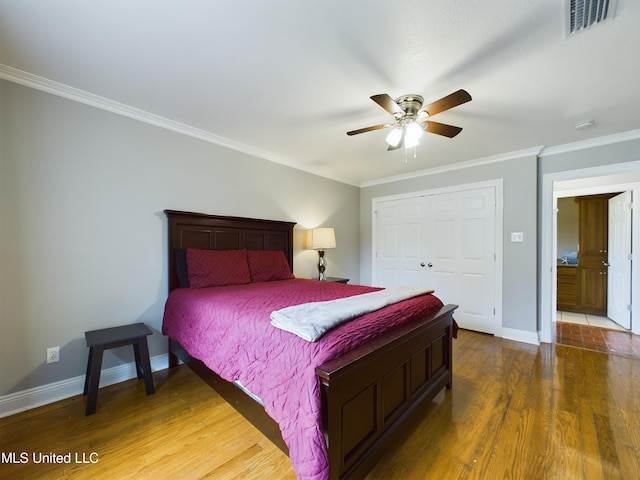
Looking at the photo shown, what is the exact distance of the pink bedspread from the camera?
1.14 m

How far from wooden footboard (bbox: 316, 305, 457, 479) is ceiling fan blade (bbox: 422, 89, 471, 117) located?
4.74 feet

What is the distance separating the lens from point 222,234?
3049mm

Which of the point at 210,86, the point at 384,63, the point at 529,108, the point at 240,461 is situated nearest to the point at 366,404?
the point at 240,461

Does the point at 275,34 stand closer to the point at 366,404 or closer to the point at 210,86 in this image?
the point at 210,86

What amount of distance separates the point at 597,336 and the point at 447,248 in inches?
83.8

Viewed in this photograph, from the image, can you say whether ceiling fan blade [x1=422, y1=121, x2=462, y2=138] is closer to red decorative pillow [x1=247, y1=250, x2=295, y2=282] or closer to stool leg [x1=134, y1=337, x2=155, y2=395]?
red decorative pillow [x1=247, y1=250, x2=295, y2=282]

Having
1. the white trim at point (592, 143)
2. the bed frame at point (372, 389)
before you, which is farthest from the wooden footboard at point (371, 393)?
the white trim at point (592, 143)

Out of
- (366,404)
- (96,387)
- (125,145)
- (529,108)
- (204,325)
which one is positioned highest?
(529,108)

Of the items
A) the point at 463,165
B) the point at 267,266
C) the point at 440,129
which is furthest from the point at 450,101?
the point at 463,165

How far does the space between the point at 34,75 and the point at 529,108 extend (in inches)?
152

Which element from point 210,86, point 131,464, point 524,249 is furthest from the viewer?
point 524,249

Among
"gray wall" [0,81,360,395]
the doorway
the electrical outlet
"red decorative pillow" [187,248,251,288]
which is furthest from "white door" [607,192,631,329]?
the electrical outlet

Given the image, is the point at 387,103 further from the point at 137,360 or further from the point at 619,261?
the point at 619,261

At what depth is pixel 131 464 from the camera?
58.4 inches
